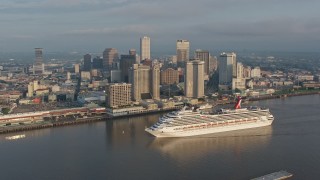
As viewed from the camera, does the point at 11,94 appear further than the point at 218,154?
Yes

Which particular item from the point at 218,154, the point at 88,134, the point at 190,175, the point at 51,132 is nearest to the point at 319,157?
the point at 218,154

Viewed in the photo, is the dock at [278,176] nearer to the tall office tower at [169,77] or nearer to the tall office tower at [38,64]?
the tall office tower at [169,77]

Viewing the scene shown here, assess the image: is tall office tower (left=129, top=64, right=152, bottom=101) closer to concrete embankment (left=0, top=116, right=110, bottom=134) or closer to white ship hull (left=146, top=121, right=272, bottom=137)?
concrete embankment (left=0, top=116, right=110, bottom=134)

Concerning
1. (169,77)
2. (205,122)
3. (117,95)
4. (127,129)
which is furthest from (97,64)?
(205,122)

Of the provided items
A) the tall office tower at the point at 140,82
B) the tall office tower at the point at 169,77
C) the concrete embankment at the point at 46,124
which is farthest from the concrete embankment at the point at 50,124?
the tall office tower at the point at 169,77

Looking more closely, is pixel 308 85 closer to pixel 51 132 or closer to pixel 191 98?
pixel 191 98

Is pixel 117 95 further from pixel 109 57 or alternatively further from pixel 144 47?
pixel 144 47
